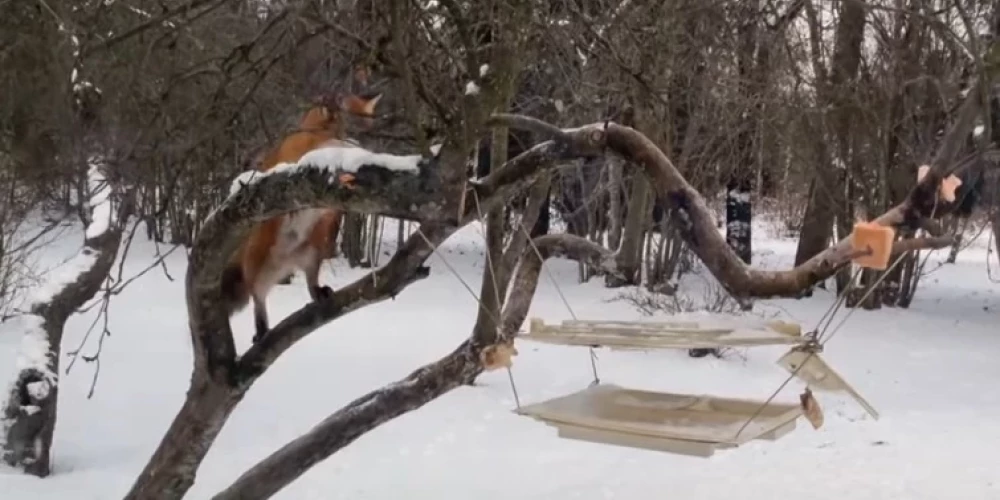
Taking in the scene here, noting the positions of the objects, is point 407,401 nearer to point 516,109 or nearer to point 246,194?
point 246,194

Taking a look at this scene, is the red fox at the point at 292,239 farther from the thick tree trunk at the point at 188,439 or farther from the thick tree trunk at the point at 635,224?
the thick tree trunk at the point at 635,224

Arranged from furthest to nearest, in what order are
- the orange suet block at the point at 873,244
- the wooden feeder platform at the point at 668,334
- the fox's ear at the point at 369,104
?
the fox's ear at the point at 369,104, the wooden feeder platform at the point at 668,334, the orange suet block at the point at 873,244

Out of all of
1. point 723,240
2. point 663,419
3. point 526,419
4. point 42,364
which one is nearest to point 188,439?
point 663,419

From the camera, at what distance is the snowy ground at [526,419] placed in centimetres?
608

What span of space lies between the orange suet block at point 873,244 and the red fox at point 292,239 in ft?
6.56

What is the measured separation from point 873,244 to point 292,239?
7.33 ft

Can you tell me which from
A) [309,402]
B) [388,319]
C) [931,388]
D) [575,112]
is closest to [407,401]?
[309,402]

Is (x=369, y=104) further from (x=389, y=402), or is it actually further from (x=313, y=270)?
(x=389, y=402)

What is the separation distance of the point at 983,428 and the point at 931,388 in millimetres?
955

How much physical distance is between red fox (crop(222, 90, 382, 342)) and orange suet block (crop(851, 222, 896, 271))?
200 centimetres

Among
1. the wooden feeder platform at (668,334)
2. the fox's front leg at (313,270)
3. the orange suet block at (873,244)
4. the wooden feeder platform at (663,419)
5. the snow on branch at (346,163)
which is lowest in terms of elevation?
the wooden feeder platform at (663,419)

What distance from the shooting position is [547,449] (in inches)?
264

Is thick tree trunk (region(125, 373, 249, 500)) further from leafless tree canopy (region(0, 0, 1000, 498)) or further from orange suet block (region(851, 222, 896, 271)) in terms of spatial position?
orange suet block (region(851, 222, 896, 271))

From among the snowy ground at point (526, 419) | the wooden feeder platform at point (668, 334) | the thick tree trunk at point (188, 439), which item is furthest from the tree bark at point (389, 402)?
the snowy ground at point (526, 419)
